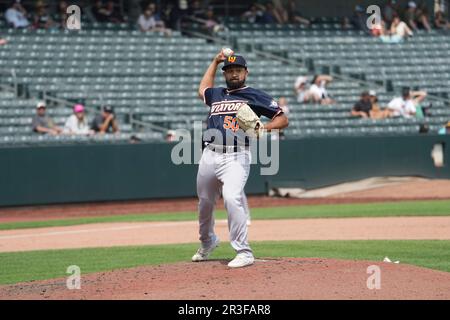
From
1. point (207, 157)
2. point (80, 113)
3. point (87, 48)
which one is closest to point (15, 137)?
point (80, 113)

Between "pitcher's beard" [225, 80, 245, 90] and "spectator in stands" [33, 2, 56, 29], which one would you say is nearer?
"pitcher's beard" [225, 80, 245, 90]

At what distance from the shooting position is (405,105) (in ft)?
75.9

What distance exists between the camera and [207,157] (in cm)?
885

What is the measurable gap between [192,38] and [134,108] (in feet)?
12.8

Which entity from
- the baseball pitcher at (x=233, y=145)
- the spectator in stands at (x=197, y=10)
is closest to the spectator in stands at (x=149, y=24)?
the spectator in stands at (x=197, y=10)

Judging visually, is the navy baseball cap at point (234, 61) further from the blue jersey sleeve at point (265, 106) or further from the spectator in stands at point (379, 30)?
the spectator in stands at point (379, 30)

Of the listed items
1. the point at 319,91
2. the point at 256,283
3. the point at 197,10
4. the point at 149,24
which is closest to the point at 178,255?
the point at 256,283

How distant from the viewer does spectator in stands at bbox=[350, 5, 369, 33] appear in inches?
1049

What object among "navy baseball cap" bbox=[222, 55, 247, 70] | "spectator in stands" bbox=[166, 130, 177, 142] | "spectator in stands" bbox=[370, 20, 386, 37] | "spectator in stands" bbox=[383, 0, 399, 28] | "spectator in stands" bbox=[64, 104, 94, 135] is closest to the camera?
"navy baseball cap" bbox=[222, 55, 247, 70]

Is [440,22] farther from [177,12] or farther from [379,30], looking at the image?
[177,12]

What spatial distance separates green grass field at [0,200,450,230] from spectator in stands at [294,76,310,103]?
4.42 m

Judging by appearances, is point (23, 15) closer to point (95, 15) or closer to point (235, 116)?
point (95, 15)

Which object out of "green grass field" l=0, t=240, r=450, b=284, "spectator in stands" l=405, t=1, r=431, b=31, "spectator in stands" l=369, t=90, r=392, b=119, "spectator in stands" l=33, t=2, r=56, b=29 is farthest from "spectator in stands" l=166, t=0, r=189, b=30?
"green grass field" l=0, t=240, r=450, b=284

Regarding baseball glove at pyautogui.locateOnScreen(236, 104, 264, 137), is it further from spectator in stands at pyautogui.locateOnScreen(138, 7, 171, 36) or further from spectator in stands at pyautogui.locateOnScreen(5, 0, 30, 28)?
spectator in stands at pyautogui.locateOnScreen(138, 7, 171, 36)
